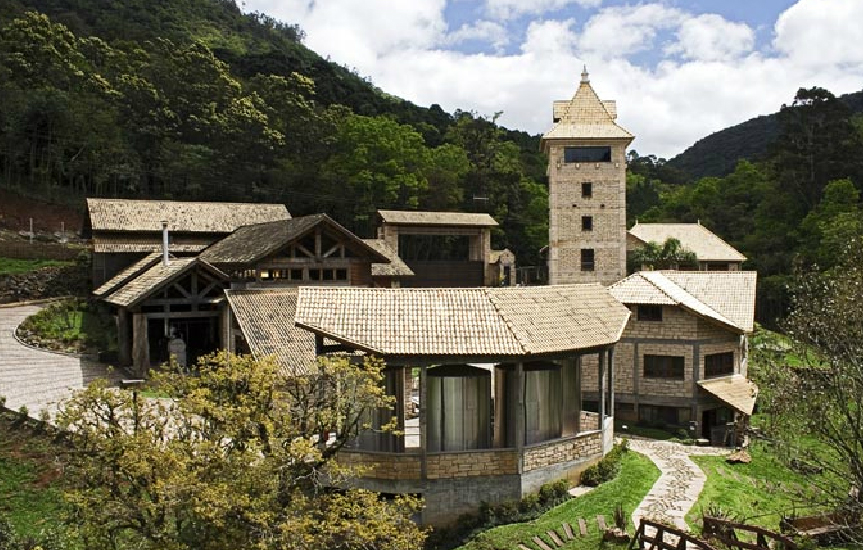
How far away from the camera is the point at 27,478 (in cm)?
1728

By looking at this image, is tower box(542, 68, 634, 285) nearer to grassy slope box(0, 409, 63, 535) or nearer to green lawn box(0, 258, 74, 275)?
green lawn box(0, 258, 74, 275)

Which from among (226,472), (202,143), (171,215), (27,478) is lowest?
(27,478)

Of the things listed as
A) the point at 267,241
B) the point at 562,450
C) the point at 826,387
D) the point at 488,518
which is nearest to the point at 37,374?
the point at 267,241

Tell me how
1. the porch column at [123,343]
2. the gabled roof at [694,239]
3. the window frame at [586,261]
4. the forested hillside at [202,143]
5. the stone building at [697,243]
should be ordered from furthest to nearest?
the forested hillside at [202,143] < the gabled roof at [694,239] < the stone building at [697,243] < the window frame at [586,261] < the porch column at [123,343]

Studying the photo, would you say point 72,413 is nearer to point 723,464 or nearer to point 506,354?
point 506,354

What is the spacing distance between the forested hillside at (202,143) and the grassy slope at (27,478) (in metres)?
33.8

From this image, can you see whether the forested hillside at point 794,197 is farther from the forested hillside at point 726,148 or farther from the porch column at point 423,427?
the forested hillside at point 726,148

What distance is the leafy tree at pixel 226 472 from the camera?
34.7 ft

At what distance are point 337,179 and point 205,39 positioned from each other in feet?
150

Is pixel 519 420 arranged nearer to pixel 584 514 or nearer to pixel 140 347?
pixel 584 514

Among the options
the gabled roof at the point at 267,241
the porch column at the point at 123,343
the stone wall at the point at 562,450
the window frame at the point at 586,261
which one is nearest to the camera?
the stone wall at the point at 562,450

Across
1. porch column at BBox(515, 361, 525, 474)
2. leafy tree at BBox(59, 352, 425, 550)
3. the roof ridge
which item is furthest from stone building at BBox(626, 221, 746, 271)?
leafy tree at BBox(59, 352, 425, 550)

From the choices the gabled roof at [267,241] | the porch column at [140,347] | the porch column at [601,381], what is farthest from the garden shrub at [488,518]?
the porch column at [140,347]

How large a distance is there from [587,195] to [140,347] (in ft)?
78.0
